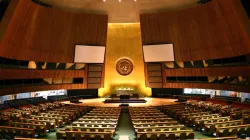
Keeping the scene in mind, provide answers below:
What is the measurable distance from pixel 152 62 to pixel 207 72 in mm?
6968

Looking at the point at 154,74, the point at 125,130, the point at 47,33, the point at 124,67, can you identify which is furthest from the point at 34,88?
the point at 154,74

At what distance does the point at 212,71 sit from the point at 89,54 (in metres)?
13.6

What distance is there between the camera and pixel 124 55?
100 feet

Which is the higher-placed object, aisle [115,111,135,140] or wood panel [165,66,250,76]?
wood panel [165,66,250,76]

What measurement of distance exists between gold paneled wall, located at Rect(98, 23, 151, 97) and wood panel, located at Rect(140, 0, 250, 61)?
348 cm

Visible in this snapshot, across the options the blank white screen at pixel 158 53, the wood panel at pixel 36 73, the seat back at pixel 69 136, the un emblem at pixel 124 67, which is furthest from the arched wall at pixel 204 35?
the seat back at pixel 69 136

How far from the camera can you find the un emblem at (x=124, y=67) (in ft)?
101

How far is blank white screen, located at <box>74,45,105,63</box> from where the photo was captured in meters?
26.2

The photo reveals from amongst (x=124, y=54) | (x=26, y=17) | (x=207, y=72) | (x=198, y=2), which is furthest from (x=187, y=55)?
(x=26, y=17)

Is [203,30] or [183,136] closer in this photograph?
[183,136]

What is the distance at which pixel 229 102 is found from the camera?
2098 centimetres

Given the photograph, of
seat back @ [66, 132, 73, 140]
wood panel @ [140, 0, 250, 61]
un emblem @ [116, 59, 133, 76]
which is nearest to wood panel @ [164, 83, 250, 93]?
wood panel @ [140, 0, 250, 61]

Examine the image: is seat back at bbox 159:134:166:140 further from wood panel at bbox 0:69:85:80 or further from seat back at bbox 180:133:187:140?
wood panel at bbox 0:69:85:80

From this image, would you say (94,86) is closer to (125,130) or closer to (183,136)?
(125,130)
